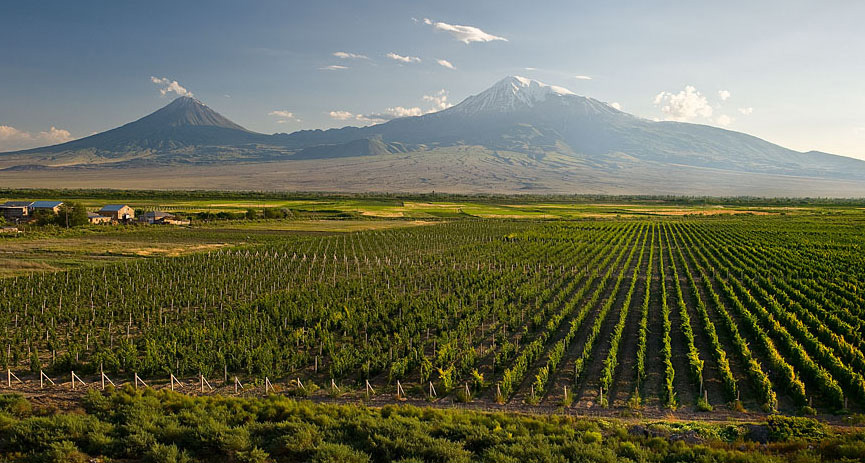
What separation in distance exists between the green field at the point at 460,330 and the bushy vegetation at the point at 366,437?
401 mm

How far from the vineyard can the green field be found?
11 cm

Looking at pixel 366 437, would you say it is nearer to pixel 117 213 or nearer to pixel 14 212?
pixel 117 213

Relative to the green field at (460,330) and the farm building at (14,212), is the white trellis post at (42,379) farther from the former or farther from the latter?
the farm building at (14,212)

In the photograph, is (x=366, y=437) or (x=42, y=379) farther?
(x=42, y=379)

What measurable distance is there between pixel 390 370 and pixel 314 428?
4630 millimetres

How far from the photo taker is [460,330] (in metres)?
19.6

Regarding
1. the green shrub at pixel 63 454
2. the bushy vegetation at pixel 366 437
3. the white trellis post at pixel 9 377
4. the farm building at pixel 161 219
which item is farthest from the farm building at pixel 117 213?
the green shrub at pixel 63 454

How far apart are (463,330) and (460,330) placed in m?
0.11

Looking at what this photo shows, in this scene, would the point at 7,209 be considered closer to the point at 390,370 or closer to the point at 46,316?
the point at 46,316

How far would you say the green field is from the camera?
13.9 m

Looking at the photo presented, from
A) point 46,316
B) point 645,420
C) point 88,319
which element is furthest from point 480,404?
point 46,316

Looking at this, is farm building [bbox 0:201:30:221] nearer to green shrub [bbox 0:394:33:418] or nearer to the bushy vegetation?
green shrub [bbox 0:394:33:418]

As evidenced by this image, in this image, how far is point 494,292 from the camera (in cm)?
2714

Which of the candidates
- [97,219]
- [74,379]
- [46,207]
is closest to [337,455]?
[74,379]
